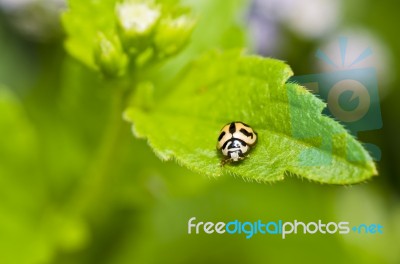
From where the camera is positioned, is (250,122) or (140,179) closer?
(250,122)

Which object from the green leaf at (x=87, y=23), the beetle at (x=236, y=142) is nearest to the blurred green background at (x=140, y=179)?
the green leaf at (x=87, y=23)

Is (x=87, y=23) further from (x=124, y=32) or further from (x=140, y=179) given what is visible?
(x=140, y=179)

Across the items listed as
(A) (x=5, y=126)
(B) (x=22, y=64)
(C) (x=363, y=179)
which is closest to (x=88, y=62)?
(A) (x=5, y=126)

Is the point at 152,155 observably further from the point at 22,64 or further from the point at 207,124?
the point at 22,64

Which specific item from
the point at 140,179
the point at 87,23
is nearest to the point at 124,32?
the point at 87,23

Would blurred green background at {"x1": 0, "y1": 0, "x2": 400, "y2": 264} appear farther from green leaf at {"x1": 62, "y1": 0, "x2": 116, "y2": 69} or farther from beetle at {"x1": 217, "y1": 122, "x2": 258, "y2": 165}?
beetle at {"x1": 217, "y1": 122, "x2": 258, "y2": 165}

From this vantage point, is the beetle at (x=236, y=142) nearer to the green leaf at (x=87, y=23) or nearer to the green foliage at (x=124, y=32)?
the green foliage at (x=124, y=32)
